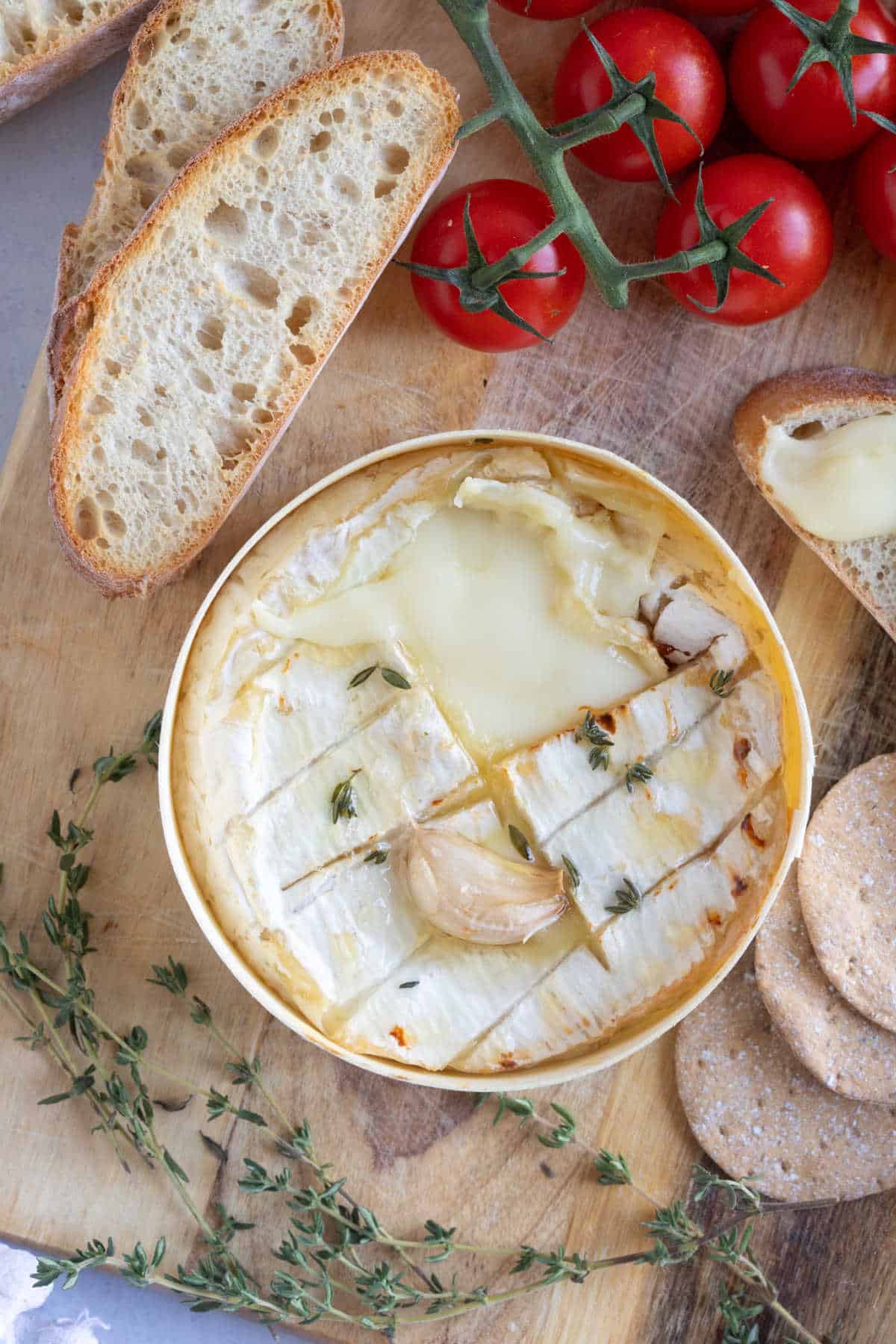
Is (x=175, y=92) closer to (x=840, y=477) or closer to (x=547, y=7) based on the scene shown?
(x=547, y=7)

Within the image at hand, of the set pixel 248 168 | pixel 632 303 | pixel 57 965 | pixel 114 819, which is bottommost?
pixel 57 965

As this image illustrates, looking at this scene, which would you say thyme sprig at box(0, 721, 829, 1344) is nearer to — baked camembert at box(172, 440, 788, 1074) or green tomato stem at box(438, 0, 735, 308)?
baked camembert at box(172, 440, 788, 1074)

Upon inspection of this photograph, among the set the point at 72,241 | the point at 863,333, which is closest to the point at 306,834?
the point at 72,241

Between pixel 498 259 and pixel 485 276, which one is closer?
pixel 485 276

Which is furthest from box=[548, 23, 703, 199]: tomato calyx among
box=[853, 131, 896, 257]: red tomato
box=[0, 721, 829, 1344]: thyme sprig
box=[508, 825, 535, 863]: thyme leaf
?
box=[0, 721, 829, 1344]: thyme sprig

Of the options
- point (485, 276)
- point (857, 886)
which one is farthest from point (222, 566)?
point (857, 886)

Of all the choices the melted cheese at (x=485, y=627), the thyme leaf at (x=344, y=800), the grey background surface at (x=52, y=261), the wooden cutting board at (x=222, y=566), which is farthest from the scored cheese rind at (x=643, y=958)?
the grey background surface at (x=52, y=261)

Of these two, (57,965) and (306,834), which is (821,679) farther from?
(57,965)
